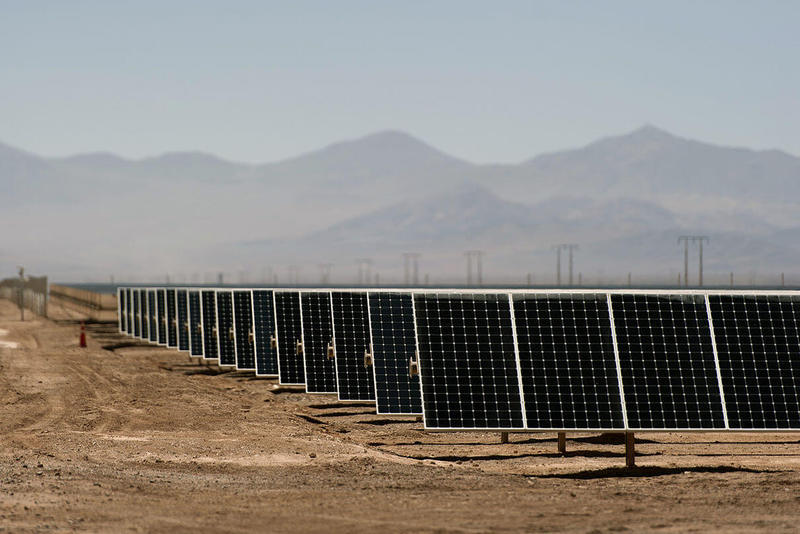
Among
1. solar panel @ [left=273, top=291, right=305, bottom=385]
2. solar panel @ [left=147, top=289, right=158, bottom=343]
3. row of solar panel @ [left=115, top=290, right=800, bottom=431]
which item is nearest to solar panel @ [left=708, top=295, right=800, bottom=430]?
row of solar panel @ [left=115, top=290, right=800, bottom=431]

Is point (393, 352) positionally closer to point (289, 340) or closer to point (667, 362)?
point (667, 362)

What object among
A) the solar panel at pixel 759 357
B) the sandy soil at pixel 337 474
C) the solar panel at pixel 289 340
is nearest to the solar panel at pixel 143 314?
the solar panel at pixel 289 340

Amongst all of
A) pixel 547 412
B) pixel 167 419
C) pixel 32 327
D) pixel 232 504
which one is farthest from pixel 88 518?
pixel 32 327

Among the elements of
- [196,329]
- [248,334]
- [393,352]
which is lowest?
[393,352]

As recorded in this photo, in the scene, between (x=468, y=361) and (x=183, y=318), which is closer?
(x=468, y=361)

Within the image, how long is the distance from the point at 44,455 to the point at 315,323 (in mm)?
11443

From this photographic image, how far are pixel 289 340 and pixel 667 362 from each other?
16354 millimetres

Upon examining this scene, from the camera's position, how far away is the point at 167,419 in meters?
28.3

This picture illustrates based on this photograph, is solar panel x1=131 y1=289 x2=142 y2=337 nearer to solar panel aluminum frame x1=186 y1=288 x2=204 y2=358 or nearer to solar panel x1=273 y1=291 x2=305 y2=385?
solar panel aluminum frame x1=186 y1=288 x2=204 y2=358

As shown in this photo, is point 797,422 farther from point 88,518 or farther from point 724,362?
point 88,518

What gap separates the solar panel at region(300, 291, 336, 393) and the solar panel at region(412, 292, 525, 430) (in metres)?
9.92

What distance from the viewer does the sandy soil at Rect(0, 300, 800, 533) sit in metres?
15.6

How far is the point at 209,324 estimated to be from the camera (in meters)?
46.0

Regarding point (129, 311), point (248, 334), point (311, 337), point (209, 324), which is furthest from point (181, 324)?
point (311, 337)
